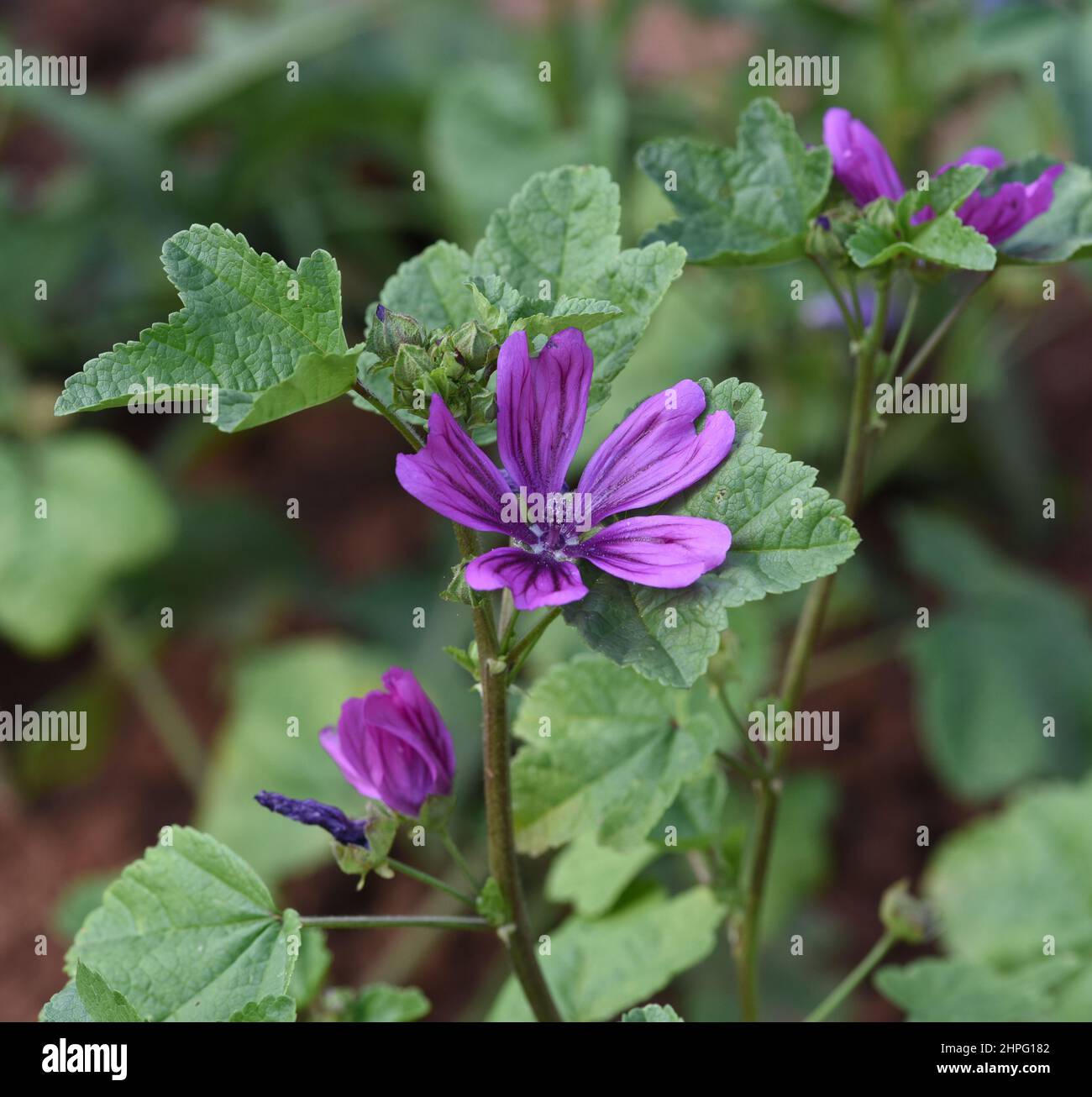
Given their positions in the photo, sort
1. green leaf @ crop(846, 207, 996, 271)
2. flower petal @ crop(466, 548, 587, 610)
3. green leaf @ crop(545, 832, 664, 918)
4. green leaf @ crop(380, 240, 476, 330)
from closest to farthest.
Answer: flower petal @ crop(466, 548, 587, 610) → green leaf @ crop(846, 207, 996, 271) → green leaf @ crop(380, 240, 476, 330) → green leaf @ crop(545, 832, 664, 918)

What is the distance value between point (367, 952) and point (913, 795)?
37.5 inches

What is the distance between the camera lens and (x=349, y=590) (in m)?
2.66

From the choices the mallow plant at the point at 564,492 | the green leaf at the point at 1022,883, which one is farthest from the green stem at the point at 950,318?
the green leaf at the point at 1022,883

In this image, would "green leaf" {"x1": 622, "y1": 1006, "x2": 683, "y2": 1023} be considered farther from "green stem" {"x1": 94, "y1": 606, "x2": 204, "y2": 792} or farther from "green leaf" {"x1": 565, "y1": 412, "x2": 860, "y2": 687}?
"green stem" {"x1": 94, "y1": 606, "x2": 204, "y2": 792}

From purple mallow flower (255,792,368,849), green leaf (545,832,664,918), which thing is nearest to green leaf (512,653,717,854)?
green leaf (545,832,664,918)

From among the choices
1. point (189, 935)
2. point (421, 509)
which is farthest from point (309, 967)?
point (421, 509)

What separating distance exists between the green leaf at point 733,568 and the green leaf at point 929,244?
0.55 feet

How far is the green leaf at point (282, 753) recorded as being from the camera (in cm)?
213

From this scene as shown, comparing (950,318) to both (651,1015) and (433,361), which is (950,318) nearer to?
(433,361)

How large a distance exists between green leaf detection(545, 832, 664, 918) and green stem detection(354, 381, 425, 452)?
22.6 inches

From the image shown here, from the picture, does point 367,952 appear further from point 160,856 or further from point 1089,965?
point 160,856

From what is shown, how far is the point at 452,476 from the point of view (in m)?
0.87

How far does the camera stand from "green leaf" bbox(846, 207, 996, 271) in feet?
3.10

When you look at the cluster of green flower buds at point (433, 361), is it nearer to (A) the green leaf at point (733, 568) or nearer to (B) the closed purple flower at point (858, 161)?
(A) the green leaf at point (733, 568)
